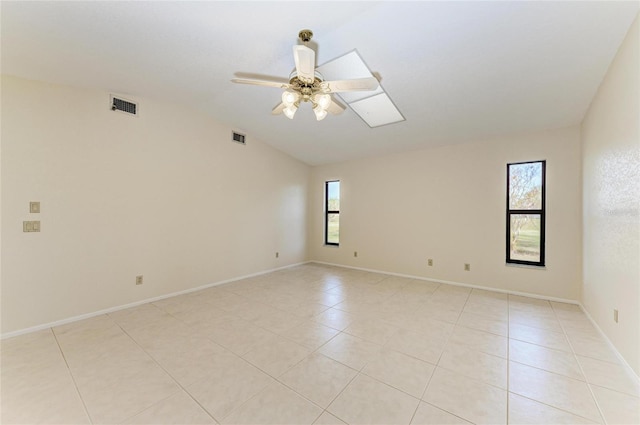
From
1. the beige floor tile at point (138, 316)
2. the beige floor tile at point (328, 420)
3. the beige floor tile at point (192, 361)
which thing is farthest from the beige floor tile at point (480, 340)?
the beige floor tile at point (138, 316)

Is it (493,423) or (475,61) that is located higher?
(475,61)

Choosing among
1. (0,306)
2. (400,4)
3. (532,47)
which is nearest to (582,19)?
(532,47)

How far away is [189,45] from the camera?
2.41m

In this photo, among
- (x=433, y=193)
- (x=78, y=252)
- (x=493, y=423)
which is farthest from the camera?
(x=433, y=193)

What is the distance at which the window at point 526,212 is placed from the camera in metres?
3.82

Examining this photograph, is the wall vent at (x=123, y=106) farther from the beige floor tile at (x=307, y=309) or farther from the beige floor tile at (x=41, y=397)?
the beige floor tile at (x=307, y=309)

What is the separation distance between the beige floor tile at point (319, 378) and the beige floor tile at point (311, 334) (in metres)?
0.25

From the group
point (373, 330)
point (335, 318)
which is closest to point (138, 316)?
point (335, 318)

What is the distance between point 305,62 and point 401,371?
2.60 metres

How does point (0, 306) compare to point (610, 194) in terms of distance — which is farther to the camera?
point (0, 306)

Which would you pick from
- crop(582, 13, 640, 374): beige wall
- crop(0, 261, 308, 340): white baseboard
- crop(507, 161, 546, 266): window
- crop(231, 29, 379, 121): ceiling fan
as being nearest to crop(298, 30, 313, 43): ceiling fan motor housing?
crop(231, 29, 379, 121): ceiling fan

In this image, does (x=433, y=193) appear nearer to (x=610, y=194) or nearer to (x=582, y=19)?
(x=610, y=194)

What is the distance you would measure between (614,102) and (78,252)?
19.3 ft

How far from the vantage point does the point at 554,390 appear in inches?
71.1
